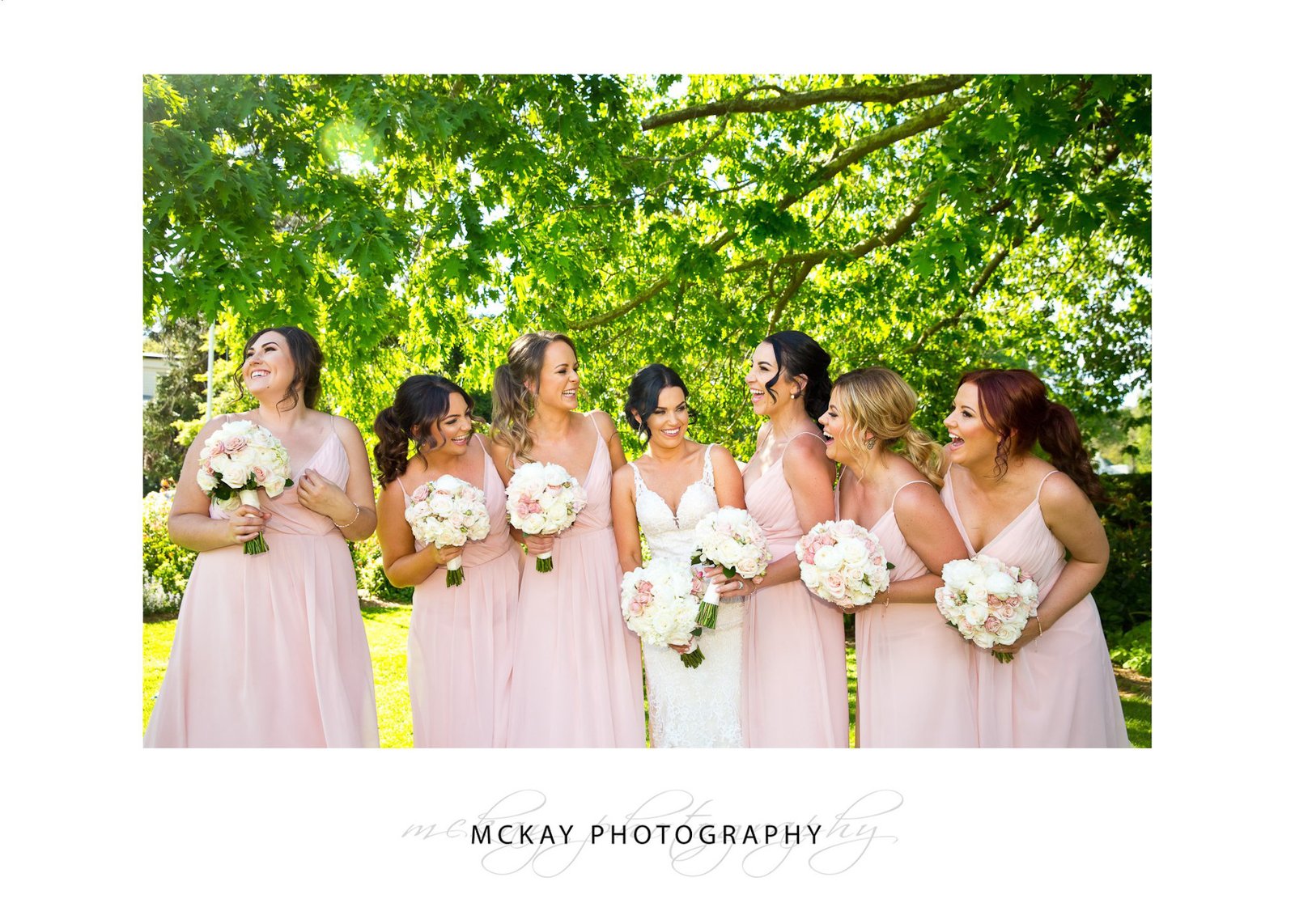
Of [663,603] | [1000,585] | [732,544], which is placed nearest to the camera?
[1000,585]

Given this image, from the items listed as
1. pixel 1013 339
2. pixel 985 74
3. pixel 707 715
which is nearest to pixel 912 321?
pixel 1013 339

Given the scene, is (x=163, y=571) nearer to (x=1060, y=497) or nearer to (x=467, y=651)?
(x=467, y=651)

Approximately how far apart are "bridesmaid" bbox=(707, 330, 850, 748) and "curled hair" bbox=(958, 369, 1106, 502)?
802 millimetres

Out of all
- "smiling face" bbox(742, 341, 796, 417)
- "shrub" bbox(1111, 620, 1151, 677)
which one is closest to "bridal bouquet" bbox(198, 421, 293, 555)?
"smiling face" bbox(742, 341, 796, 417)

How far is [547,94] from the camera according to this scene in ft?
19.3

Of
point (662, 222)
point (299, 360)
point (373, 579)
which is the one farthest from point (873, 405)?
point (373, 579)

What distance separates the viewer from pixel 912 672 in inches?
187

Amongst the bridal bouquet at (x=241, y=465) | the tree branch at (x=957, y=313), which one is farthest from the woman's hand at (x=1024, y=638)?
the tree branch at (x=957, y=313)

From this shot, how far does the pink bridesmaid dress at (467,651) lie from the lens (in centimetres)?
501

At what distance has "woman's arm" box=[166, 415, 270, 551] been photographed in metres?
4.52

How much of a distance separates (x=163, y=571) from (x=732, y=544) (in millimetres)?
9943

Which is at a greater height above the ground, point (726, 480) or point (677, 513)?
point (726, 480)
